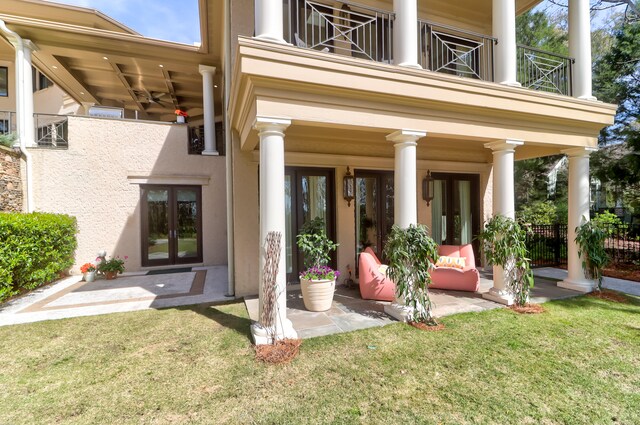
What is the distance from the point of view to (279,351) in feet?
12.0

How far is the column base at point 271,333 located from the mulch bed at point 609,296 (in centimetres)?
638

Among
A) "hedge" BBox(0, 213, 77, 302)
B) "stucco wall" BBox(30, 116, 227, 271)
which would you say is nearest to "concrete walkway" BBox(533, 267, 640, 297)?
"stucco wall" BBox(30, 116, 227, 271)

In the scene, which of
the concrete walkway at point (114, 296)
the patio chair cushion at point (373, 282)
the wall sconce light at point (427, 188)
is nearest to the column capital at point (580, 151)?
the wall sconce light at point (427, 188)

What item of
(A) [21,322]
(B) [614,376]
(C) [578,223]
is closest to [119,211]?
(A) [21,322]

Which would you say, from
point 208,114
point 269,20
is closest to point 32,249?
point 208,114

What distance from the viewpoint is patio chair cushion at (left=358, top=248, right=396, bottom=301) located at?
556cm

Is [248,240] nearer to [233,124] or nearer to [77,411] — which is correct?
[233,124]

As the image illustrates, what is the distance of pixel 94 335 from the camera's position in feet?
14.1

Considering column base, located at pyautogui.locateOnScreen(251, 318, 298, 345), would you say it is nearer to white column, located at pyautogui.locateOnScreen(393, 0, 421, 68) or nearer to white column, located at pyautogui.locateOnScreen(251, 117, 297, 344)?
white column, located at pyautogui.locateOnScreen(251, 117, 297, 344)

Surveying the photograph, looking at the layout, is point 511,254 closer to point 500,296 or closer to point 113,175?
point 500,296

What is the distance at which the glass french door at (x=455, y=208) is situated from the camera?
26.5 ft

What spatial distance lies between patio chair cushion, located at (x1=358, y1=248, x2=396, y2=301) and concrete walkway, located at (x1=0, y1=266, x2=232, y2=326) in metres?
2.89

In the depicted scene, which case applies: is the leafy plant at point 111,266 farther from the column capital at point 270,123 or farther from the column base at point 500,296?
the column base at point 500,296

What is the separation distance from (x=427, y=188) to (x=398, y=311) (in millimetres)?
3922
